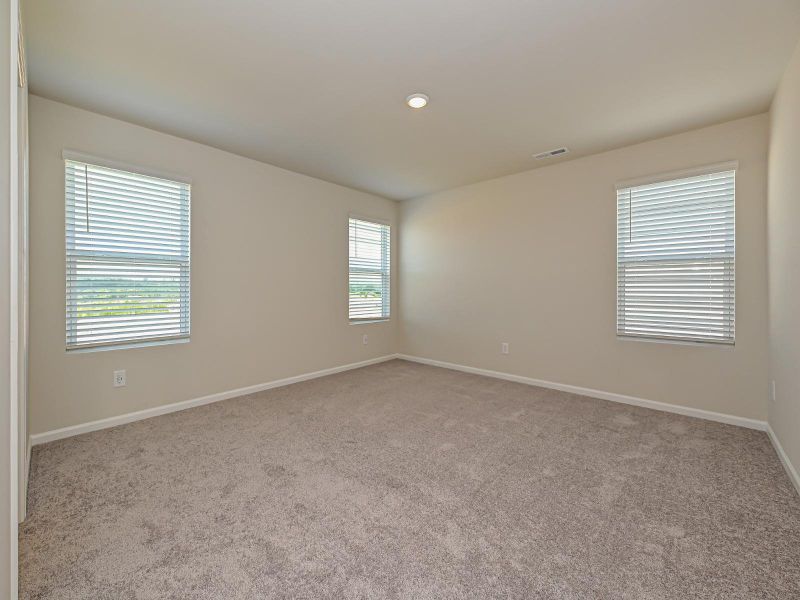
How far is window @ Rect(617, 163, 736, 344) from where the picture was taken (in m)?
3.05

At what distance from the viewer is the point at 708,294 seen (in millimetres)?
3119

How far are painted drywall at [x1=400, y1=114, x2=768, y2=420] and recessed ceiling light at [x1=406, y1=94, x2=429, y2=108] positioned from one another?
2039 mm

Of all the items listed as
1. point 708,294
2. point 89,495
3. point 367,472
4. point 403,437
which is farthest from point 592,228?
point 89,495

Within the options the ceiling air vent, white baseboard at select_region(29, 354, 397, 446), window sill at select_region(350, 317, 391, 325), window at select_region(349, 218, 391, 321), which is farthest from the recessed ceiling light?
white baseboard at select_region(29, 354, 397, 446)

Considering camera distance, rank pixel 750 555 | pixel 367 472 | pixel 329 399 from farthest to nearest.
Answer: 1. pixel 329 399
2. pixel 367 472
3. pixel 750 555

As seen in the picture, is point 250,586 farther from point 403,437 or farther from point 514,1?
point 514,1

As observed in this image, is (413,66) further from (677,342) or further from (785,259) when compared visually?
(677,342)

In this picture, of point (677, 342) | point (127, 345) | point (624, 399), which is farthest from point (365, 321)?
point (677, 342)

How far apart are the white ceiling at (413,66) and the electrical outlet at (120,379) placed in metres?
2.09

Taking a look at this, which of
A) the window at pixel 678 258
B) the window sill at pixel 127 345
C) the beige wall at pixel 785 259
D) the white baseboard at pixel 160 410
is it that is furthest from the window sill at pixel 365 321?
the beige wall at pixel 785 259

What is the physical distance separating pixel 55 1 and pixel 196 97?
Answer: 0.87m

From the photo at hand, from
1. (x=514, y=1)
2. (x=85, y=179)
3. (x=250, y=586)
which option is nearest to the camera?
(x=250, y=586)

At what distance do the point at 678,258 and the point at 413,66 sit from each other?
283 cm

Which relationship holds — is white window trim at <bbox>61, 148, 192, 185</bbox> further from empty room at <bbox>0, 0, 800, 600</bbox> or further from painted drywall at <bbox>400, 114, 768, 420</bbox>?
painted drywall at <bbox>400, 114, 768, 420</bbox>
